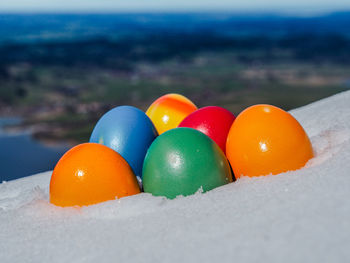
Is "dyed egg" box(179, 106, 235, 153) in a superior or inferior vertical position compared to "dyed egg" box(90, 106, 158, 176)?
superior

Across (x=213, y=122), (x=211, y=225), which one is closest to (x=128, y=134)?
(x=213, y=122)

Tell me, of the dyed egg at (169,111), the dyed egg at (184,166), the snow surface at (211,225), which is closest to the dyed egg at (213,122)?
the dyed egg at (184,166)

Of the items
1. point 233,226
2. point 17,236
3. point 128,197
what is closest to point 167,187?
point 128,197

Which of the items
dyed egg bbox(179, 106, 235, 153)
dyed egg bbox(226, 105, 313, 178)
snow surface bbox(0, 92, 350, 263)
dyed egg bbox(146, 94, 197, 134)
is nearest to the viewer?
snow surface bbox(0, 92, 350, 263)

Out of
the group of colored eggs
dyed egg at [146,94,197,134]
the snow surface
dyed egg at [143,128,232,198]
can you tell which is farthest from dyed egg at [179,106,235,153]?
dyed egg at [146,94,197,134]

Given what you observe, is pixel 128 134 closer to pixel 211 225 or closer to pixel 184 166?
pixel 184 166

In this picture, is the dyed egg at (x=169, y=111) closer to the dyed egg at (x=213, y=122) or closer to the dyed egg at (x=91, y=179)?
the dyed egg at (x=213, y=122)

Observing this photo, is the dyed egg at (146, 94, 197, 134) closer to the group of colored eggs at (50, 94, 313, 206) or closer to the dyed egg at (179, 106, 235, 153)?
the dyed egg at (179, 106, 235, 153)
